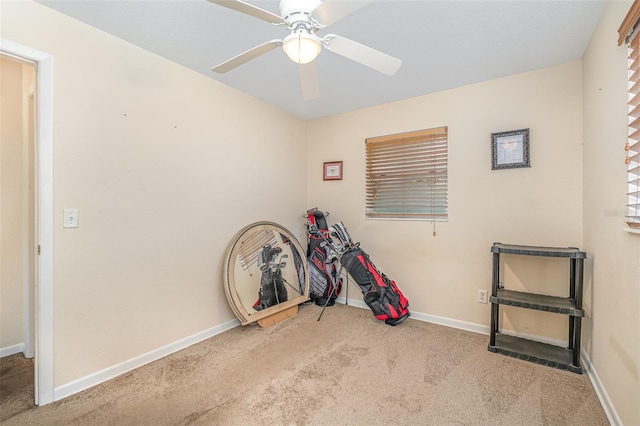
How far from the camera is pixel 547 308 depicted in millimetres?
2059

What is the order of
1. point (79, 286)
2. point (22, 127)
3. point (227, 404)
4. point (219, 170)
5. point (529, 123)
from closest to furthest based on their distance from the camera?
point (227, 404) → point (79, 286) → point (22, 127) → point (529, 123) → point (219, 170)

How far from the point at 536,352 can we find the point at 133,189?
3.31m

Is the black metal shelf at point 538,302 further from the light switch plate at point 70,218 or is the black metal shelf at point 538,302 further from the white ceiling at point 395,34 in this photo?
the light switch plate at point 70,218

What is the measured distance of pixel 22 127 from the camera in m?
2.27

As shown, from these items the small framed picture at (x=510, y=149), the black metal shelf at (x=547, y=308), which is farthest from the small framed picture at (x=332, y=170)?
the black metal shelf at (x=547, y=308)

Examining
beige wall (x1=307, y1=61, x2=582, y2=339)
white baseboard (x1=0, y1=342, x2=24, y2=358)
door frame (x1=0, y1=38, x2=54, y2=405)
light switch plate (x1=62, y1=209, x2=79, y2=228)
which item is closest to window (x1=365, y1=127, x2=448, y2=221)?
beige wall (x1=307, y1=61, x2=582, y2=339)

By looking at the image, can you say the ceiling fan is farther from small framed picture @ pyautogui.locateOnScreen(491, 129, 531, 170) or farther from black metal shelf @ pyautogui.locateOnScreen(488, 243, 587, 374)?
black metal shelf @ pyautogui.locateOnScreen(488, 243, 587, 374)

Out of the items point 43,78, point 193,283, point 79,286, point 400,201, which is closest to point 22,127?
point 43,78

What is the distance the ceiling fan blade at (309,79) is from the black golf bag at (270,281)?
176cm

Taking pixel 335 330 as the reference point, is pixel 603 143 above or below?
above

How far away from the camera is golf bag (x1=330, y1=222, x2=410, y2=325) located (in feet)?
9.38

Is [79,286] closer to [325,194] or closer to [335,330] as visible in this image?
[335,330]

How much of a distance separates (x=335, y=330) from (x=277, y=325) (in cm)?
58

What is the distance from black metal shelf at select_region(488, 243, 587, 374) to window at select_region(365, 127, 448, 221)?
83cm
